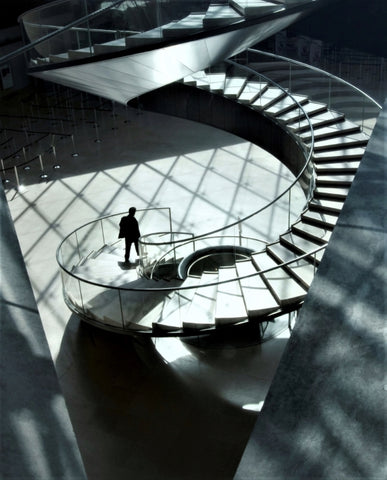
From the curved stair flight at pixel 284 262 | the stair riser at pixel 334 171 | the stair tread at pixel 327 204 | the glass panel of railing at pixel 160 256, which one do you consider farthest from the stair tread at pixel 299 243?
Answer: the glass panel of railing at pixel 160 256

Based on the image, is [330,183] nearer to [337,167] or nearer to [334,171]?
[334,171]

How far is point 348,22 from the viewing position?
23828 millimetres

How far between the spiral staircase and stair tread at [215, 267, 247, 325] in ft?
0.05

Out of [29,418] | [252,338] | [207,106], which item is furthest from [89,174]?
[29,418]

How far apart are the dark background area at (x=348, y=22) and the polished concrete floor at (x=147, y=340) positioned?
482 cm

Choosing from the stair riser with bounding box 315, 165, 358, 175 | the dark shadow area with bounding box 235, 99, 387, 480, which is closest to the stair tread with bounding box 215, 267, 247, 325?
the stair riser with bounding box 315, 165, 358, 175

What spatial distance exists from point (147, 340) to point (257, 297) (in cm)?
227

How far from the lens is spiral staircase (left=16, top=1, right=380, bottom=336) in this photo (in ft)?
28.2

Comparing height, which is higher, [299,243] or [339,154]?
[339,154]

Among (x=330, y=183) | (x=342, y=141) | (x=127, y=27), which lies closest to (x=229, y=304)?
(x=330, y=183)

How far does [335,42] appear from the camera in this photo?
24188 millimetres

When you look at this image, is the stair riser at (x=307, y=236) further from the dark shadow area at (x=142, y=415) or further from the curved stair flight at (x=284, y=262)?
the dark shadow area at (x=142, y=415)

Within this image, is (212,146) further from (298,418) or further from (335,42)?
(298,418)

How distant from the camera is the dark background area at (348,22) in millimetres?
23328
